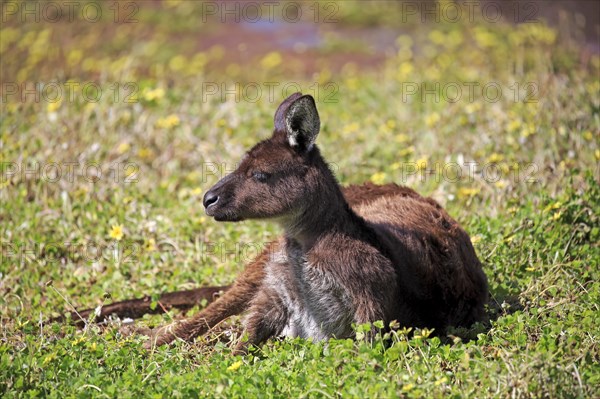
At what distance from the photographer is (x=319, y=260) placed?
4.84m

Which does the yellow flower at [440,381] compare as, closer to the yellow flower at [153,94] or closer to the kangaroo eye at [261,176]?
the kangaroo eye at [261,176]

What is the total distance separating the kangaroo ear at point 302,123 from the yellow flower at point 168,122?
10.1 ft

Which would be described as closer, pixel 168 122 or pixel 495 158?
pixel 495 158

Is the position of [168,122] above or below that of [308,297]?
above

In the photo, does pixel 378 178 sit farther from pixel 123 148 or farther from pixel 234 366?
pixel 234 366

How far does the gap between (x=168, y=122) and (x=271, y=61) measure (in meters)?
4.01

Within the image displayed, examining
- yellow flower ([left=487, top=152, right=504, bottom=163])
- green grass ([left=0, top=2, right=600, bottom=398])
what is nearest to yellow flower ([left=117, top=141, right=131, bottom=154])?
green grass ([left=0, top=2, right=600, bottom=398])

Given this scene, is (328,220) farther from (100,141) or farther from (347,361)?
(100,141)

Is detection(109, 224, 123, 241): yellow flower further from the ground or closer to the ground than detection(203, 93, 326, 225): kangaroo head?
closer to the ground

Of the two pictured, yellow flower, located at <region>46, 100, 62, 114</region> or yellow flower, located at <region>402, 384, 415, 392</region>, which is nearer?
yellow flower, located at <region>402, 384, 415, 392</region>

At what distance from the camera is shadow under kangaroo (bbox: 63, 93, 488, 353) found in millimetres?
4816

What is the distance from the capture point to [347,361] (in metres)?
4.33

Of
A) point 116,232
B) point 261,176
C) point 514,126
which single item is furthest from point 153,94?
point 261,176

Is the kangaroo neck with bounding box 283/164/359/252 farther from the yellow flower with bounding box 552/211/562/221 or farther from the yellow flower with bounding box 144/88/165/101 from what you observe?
the yellow flower with bounding box 144/88/165/101
